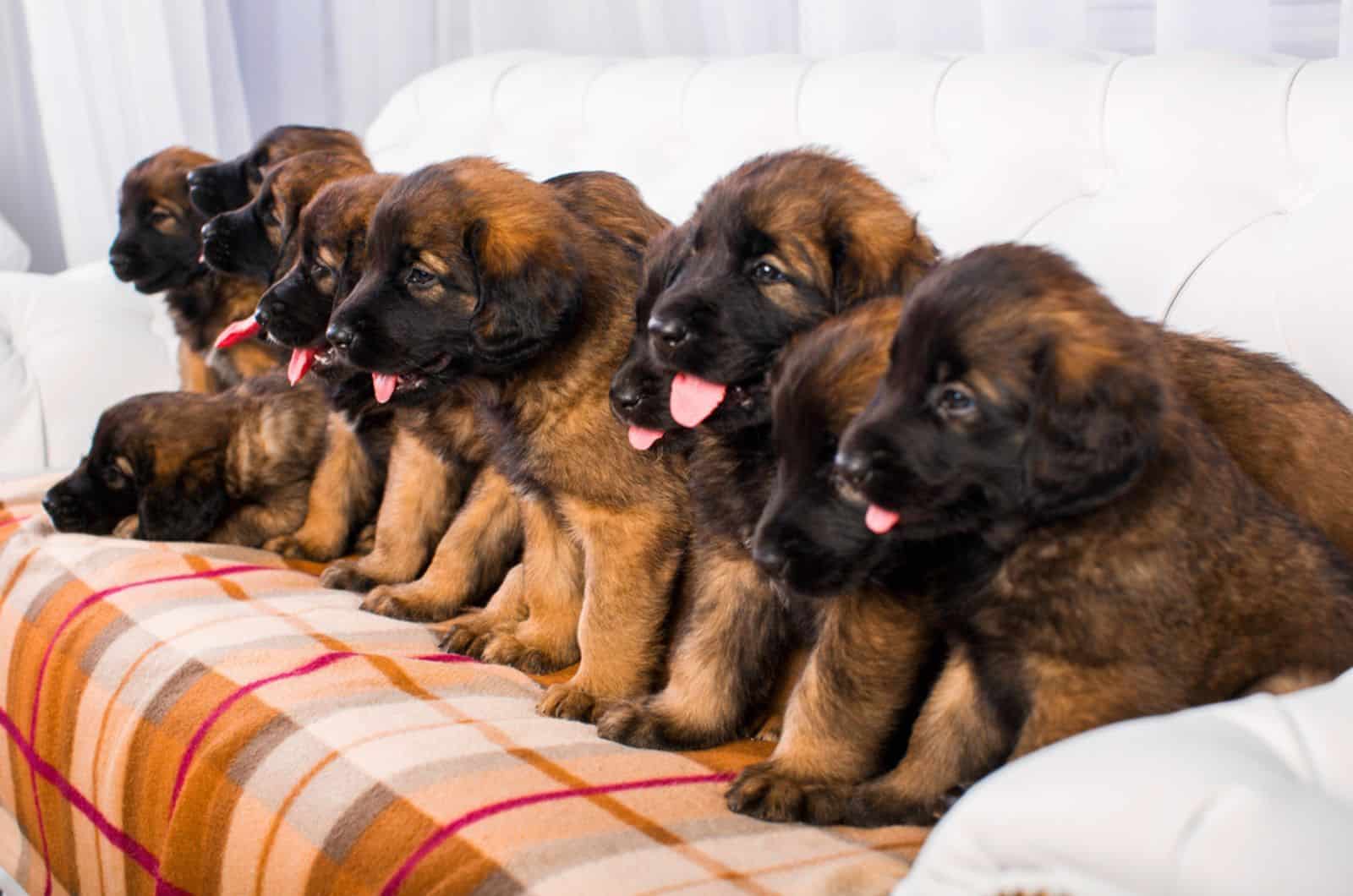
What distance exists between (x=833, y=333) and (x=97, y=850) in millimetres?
1740

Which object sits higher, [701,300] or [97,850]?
[701,300]

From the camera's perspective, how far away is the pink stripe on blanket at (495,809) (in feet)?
6.65

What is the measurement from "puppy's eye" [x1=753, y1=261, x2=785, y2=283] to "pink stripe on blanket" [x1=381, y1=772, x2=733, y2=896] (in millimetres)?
744

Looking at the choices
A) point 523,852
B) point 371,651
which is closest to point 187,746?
point 371,651

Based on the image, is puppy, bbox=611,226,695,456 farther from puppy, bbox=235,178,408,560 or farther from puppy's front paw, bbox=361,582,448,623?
puppy's front paw, bbox=361,582,448,623

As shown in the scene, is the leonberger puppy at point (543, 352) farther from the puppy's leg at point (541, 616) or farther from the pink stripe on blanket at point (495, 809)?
the pink stripe on blanket at point (495, 809)

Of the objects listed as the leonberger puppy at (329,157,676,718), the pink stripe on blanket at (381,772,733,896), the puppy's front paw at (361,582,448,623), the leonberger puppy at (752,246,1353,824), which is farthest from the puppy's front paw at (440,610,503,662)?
the leonberger puppy at (752,246,1353,824)

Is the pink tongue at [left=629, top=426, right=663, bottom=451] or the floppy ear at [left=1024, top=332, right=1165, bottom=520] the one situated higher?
the floppy ear at [left=1024, top=332, right=1165, bottom=520]

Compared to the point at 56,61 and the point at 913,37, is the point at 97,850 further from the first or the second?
the point at 56,61

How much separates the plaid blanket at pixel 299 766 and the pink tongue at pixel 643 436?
47cm

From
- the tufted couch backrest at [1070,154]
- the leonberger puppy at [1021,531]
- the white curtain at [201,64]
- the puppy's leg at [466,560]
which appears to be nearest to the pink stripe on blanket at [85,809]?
the puppy's leg at [466,560]

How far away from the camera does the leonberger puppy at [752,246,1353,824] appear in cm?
179

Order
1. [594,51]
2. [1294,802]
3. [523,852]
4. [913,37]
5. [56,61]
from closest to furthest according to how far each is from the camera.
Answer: [1294,802] < [523,852] < [913,37] < [594,51] < [56,61]

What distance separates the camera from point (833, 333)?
6.70ft
